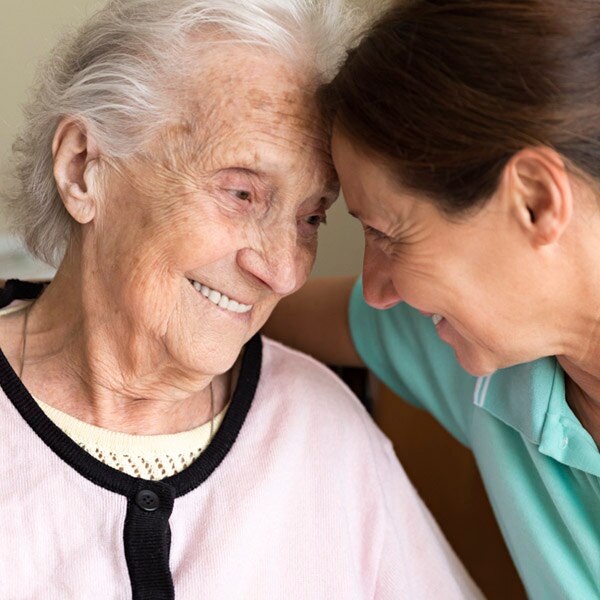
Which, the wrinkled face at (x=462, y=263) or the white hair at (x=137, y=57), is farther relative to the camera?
the white hair at (x=137, y=57)

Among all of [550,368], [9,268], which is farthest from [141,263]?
[9,268]

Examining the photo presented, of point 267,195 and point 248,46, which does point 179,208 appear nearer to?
point 267,195

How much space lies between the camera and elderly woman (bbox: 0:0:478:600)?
A: 141 centimetres

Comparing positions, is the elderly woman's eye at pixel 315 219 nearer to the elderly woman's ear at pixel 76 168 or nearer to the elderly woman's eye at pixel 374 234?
the elderly woman's eye at pixel 374 234

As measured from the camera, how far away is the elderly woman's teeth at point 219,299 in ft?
4.82

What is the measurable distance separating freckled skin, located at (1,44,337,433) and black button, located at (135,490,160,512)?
0.48ft

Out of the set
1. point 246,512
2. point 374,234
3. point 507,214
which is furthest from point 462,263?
point 246,512

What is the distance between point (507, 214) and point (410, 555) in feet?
2.40

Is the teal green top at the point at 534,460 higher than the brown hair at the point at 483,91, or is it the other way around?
the brown hair at the point at 483,91

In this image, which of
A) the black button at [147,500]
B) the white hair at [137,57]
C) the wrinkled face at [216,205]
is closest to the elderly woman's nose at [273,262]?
the wrinkled face at [216,205]

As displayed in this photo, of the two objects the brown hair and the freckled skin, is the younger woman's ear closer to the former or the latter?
the brown hair

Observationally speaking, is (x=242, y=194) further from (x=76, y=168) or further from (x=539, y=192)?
(x=539, y=192)

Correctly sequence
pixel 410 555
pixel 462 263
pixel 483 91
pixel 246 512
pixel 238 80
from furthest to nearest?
pixel 410 555 < pixel 246 512 < pixel 238 80 < pixel 462 263 < pixel 483 91

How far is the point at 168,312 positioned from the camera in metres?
1.45
